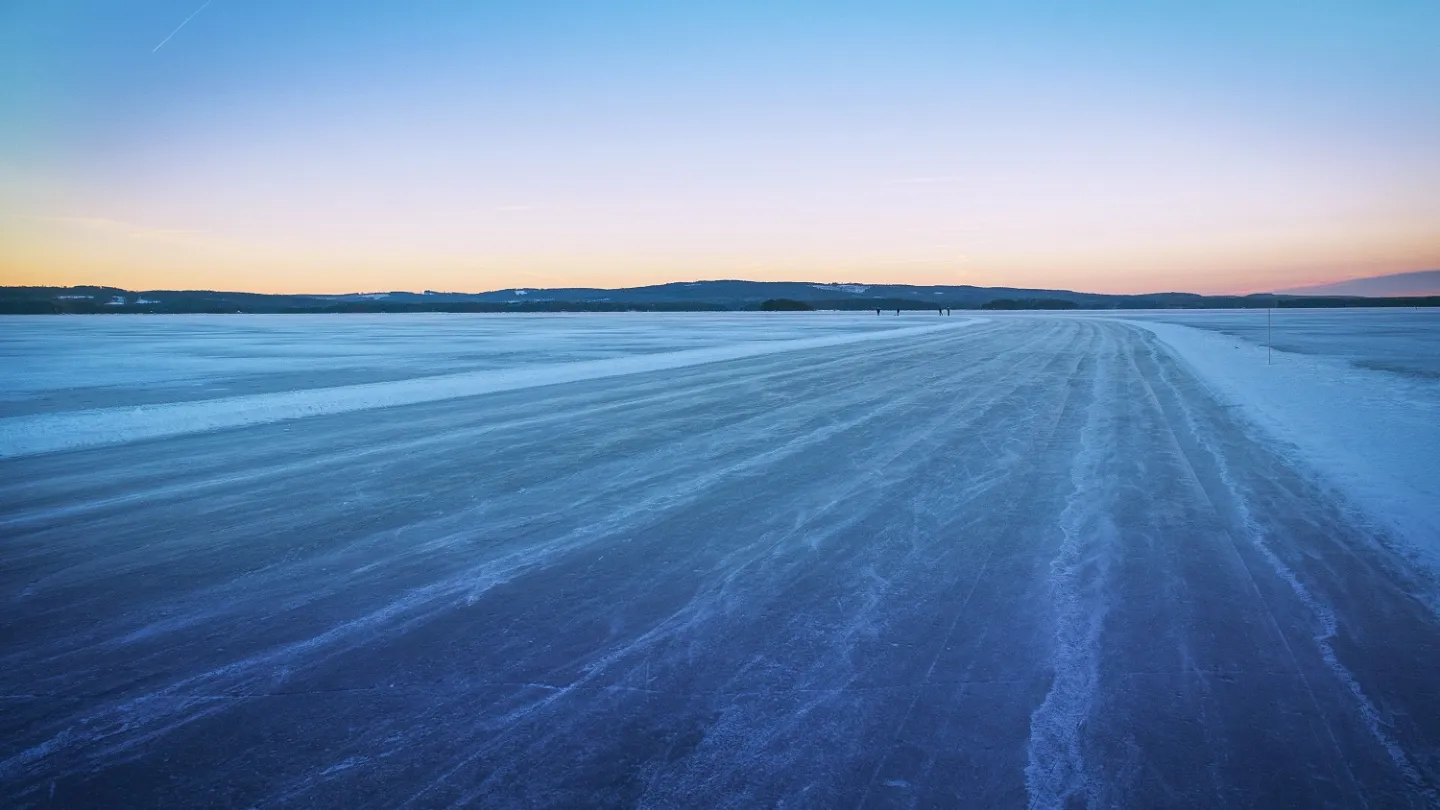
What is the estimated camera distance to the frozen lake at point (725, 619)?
242cm

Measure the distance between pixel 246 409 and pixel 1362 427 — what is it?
46.0 feet

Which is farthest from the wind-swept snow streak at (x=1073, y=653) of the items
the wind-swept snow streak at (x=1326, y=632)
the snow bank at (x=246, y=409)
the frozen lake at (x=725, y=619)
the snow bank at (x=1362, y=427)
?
the snow bank at (x=246, y=409)

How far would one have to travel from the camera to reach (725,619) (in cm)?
355

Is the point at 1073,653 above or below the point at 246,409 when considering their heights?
above

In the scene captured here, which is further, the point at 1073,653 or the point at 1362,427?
the point at 1362,427

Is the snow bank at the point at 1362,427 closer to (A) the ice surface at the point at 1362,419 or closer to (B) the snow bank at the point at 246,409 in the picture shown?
(A) the ice surface at the point at 1362,419

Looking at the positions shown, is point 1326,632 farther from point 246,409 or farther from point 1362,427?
point 246,409

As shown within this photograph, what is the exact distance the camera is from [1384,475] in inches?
251

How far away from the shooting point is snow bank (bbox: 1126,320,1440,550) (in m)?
5.44

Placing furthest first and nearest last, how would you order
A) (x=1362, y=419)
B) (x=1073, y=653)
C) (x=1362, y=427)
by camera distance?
1. (x=1362, y=419)
2. (x=1362, y=427)
3. (x=1073, y=653)

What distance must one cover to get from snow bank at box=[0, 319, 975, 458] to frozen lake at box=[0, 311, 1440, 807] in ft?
1.34

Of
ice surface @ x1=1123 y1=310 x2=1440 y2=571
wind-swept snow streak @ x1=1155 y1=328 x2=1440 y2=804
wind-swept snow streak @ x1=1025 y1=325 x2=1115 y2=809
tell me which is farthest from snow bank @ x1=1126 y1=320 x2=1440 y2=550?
wind-swept snow streak @ x1=1025 y1=325 x2=1115 y2=809

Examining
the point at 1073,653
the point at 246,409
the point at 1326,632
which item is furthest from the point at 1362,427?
the point at 246,409

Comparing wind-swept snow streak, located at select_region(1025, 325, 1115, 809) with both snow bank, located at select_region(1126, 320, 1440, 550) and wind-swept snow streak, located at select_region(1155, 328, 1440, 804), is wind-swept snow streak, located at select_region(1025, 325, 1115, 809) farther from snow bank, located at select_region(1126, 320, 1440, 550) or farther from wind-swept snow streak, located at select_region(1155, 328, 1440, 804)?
snow bank, located at select_region(1126, 320, 1440, 550)
